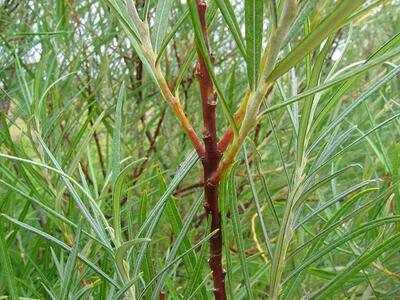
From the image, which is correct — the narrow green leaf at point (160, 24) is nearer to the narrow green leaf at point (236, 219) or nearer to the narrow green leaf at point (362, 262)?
the narrow green leaf at point (236, 219)

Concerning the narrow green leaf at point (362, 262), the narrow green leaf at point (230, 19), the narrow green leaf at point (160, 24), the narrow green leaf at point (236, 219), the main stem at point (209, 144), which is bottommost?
the narrow green leaf at point (362, 262)

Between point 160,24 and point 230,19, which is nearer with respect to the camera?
point 230,19

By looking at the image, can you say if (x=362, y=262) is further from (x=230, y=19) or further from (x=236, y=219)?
Result: (x=230, y=19)

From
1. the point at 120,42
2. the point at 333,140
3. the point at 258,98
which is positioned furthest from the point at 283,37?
the point at 120,42

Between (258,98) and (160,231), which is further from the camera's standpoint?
(160,231)

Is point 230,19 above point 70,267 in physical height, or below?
above

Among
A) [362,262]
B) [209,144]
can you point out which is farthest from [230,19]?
[362,262]

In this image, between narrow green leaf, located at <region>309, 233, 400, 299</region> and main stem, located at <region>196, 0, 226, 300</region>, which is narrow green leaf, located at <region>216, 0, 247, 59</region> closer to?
main stem, located at <region>196, 0, 226, 300</region>

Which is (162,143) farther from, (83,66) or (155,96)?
(83,66)

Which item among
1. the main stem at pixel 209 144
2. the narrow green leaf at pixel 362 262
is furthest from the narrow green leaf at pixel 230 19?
the narrow green leaf at pixel 362 262

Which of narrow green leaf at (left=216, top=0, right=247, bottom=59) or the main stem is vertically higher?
narrow green leaf at (left=216, top=0, right=247, bottom=59)

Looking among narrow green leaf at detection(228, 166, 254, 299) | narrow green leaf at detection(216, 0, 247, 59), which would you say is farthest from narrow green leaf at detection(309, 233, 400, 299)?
narrow green leaf at detection(216, 0, 247, 59)
